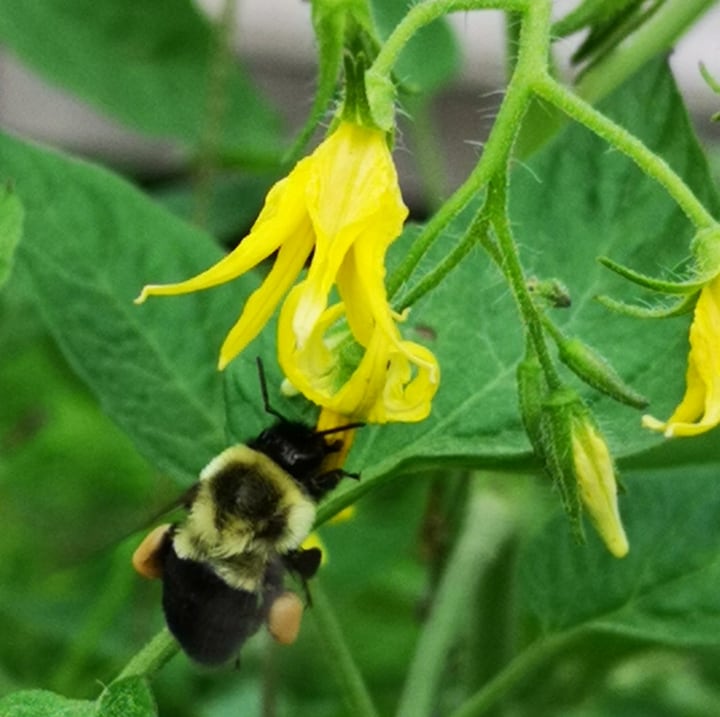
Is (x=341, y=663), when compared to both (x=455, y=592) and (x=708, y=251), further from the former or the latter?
(x=708, y=251)

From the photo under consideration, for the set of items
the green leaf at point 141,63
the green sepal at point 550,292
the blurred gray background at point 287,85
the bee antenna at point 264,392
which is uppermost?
the green sepal at point 550,292

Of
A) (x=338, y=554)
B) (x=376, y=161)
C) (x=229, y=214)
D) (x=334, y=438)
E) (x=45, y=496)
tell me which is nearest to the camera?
(x=376, y=161)

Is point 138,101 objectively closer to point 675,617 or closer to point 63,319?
point 63,319

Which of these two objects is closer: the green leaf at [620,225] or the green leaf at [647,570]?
the green leaf at [620,225]

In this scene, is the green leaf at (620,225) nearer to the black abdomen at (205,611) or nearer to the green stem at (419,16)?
the green stem at (419,16)

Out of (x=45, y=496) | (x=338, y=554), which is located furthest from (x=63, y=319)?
(x=45, y=496)

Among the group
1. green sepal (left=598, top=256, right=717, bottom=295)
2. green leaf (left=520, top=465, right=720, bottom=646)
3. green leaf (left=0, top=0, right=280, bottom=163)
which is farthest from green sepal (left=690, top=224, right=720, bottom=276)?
green leaf (left=0, top=0, right=280, bottom=163)

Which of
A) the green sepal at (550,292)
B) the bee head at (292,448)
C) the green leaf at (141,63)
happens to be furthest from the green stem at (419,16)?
the green leaf at (141,63)
